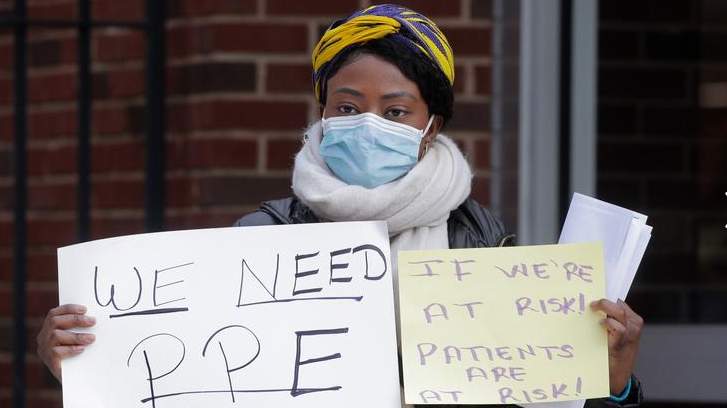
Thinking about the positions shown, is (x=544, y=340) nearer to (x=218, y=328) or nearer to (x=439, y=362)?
(x=439, y=362)

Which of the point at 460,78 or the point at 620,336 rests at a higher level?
Result: the point at 460,78

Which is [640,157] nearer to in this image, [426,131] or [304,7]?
[304,7]

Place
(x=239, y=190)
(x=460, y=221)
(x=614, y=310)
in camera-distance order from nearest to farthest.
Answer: (x=614, y=310), (x=460, y=221), (x=239, y=190)

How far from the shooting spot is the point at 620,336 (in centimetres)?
227

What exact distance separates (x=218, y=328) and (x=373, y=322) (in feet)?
0.89

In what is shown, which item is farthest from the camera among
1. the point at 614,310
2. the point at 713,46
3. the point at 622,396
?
the point at 713,46

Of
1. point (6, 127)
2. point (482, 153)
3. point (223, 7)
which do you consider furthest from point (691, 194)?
point (6, 127)

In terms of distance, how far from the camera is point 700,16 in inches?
157

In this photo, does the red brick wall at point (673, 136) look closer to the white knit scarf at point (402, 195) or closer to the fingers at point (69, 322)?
the white knit scarf at point (402, 195)

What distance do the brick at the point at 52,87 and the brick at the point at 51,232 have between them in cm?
39

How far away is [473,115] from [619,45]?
1.63 ft

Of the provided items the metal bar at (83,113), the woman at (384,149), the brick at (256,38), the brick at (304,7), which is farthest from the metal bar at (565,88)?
the woman at (384,149)

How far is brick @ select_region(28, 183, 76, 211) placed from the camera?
4.15 m

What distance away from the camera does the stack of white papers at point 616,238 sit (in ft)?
7.57
